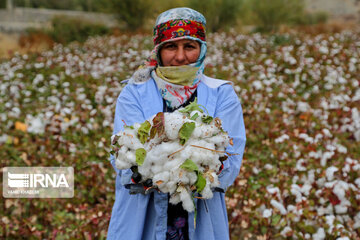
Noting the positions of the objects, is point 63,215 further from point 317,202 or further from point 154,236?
point 317,202

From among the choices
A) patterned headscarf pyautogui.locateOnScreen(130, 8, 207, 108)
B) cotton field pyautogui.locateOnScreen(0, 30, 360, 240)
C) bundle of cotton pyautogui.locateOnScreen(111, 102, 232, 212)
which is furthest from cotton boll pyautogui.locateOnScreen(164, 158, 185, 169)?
cotton field pyautogui.locateOnScreen(0, 30, 360, 240)

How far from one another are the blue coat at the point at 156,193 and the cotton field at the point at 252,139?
1.59 metres

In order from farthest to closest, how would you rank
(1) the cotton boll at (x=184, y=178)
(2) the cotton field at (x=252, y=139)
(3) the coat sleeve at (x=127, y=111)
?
(2) the cotton field at (x=252, y=139)
(3) the coat sleeve at (x=127, y=111)
(1) the cotton boll at (x=184, y=178)

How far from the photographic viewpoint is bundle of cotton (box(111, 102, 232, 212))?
46.8 inches

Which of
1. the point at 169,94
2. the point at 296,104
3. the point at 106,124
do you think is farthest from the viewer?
the point at 296,104

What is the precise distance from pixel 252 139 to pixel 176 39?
9.78ft

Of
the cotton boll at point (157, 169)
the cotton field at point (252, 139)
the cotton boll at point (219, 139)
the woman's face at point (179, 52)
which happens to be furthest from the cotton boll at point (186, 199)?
the cotton field at point (252, 139)

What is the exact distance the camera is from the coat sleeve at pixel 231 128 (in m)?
1.45

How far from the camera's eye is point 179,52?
5.52ft

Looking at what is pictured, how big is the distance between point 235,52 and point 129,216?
7.41 m

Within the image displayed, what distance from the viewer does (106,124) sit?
4.34 m

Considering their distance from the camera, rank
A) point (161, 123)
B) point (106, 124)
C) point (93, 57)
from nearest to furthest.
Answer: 1. point (161, 123)
2. point (106, 124)
3. point (93, 57)

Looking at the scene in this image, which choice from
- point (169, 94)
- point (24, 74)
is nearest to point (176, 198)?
point (169, 94)

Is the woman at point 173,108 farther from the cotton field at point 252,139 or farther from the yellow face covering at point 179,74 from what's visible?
the cotton field at point 252,139
